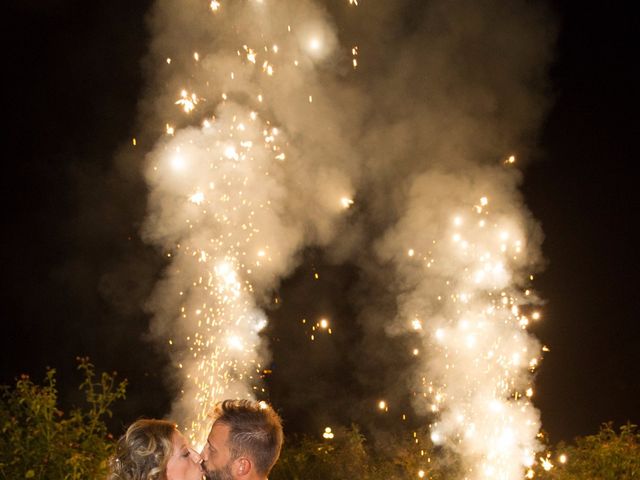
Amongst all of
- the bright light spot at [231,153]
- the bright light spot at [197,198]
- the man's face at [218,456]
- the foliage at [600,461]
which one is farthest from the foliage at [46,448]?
the foliage at [600,461]

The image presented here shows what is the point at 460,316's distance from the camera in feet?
23.8

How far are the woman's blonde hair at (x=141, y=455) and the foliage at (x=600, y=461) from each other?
16.3 feet

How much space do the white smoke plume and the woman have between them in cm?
403

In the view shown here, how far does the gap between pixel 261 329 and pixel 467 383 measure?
232cm

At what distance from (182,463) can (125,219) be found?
201 inches

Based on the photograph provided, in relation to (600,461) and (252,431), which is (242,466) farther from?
(600,461)

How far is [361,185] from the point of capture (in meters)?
8.12

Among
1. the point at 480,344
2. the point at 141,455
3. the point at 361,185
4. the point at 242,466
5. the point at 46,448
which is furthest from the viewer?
the point at 361,185

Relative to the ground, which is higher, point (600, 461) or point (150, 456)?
point (600, 461)

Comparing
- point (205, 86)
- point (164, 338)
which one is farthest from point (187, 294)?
point (205, 86)

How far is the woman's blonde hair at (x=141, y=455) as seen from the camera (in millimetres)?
2551

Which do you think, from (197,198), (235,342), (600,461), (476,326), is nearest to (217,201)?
(197,198)

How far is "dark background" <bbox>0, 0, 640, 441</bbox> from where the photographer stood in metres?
6.98

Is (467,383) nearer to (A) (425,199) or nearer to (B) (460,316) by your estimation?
(B) (460,316)
